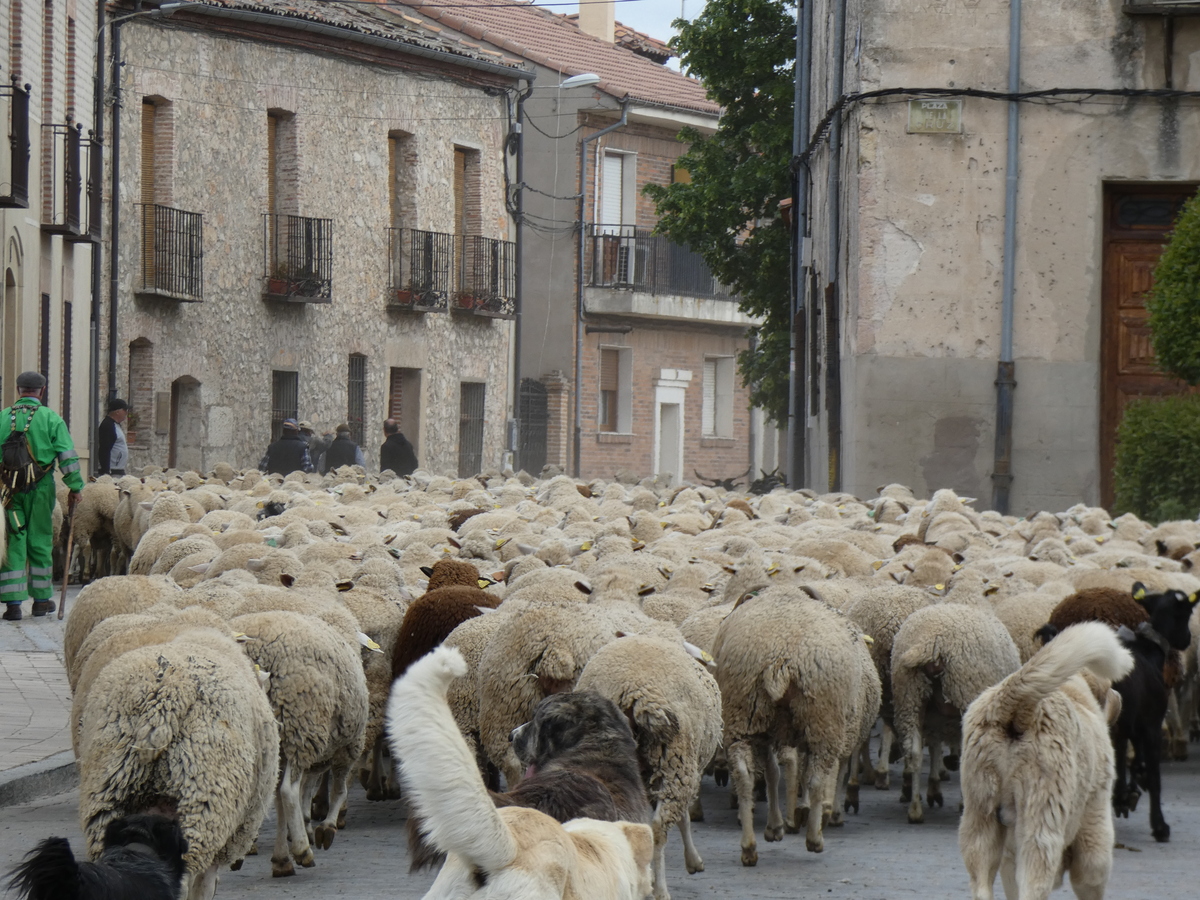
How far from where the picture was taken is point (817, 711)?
8.16 metres

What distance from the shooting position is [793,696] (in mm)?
8188

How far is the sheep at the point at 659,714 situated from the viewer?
23.4 ft

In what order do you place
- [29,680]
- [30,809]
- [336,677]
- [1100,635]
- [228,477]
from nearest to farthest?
[1100,635]
[336,677]
[30,809]
[29,680]
[228,477]

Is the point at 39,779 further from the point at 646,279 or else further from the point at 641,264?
the point at 646,279

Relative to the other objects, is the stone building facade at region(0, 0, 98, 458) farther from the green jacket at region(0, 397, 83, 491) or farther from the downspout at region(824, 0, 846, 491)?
the downspout at region(824, 0, 846, 491)

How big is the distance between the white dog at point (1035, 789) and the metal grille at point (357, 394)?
27.2 metres

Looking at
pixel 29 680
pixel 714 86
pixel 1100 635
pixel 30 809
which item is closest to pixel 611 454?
pixel 714 86

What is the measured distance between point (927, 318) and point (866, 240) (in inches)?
37.0

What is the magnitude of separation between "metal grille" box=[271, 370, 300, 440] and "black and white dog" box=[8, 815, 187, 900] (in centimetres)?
2625

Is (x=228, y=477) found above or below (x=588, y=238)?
below

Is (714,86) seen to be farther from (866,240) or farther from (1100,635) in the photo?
(1100,635)

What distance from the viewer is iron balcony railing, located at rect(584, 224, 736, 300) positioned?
38.8 meters

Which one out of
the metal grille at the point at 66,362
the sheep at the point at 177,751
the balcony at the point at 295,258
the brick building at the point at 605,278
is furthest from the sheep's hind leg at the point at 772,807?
the brick building at the point at 605,278

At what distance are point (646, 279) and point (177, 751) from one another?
33.8 meters
